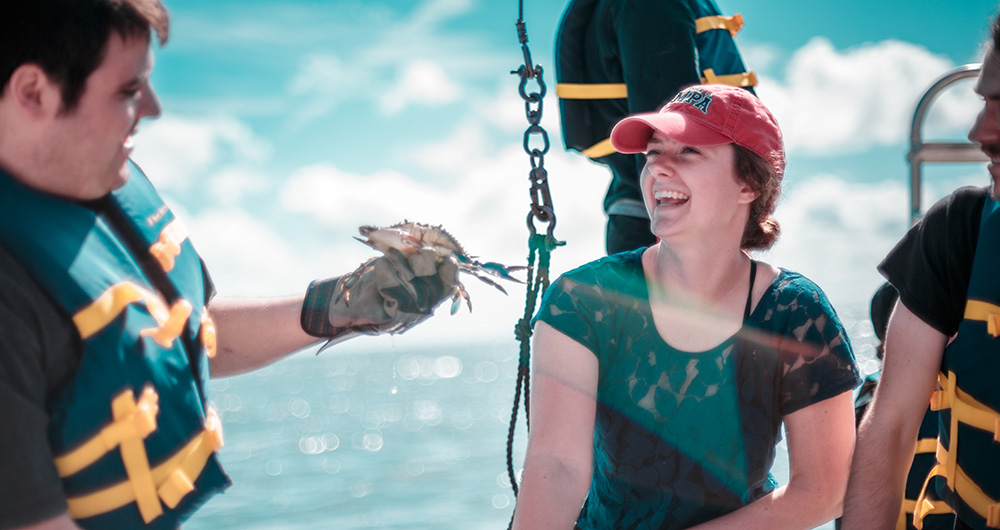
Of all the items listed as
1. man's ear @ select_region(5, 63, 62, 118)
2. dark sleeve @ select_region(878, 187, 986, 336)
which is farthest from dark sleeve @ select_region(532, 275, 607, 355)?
man's ear @ select_region(5, 63, 62, 118)

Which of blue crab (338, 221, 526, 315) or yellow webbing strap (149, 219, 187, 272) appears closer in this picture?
yellow webbing strap (149, 219, 187, 272)

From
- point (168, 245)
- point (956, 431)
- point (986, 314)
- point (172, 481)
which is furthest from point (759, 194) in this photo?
point (172, 481)

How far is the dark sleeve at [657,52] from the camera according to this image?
9.76 ft

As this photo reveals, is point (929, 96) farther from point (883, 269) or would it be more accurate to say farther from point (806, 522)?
point (806, 522)

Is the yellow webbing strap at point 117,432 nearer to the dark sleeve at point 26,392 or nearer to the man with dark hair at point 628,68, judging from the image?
the dark sleeve at point 26,392

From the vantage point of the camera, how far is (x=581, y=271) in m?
2.53

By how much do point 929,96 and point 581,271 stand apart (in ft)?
5.60

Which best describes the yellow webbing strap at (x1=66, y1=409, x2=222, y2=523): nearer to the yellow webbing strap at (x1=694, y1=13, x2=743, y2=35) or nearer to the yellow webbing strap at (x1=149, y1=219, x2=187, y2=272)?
the yellow webbing strap at (x1=149, y1=219, x2=187, y2=272)

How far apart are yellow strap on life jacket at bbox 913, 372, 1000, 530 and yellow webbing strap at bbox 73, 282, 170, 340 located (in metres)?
1.86

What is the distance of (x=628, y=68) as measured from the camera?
10.0ft

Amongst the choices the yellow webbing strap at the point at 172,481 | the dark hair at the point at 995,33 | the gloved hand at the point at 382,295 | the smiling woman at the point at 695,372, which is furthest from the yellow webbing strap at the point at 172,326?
the dark hair at the point at 995,33

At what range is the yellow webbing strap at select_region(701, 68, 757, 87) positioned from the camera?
124 inches

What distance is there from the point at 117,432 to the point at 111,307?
0.24 metres

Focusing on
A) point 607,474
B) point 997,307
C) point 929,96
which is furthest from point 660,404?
point 929,96
